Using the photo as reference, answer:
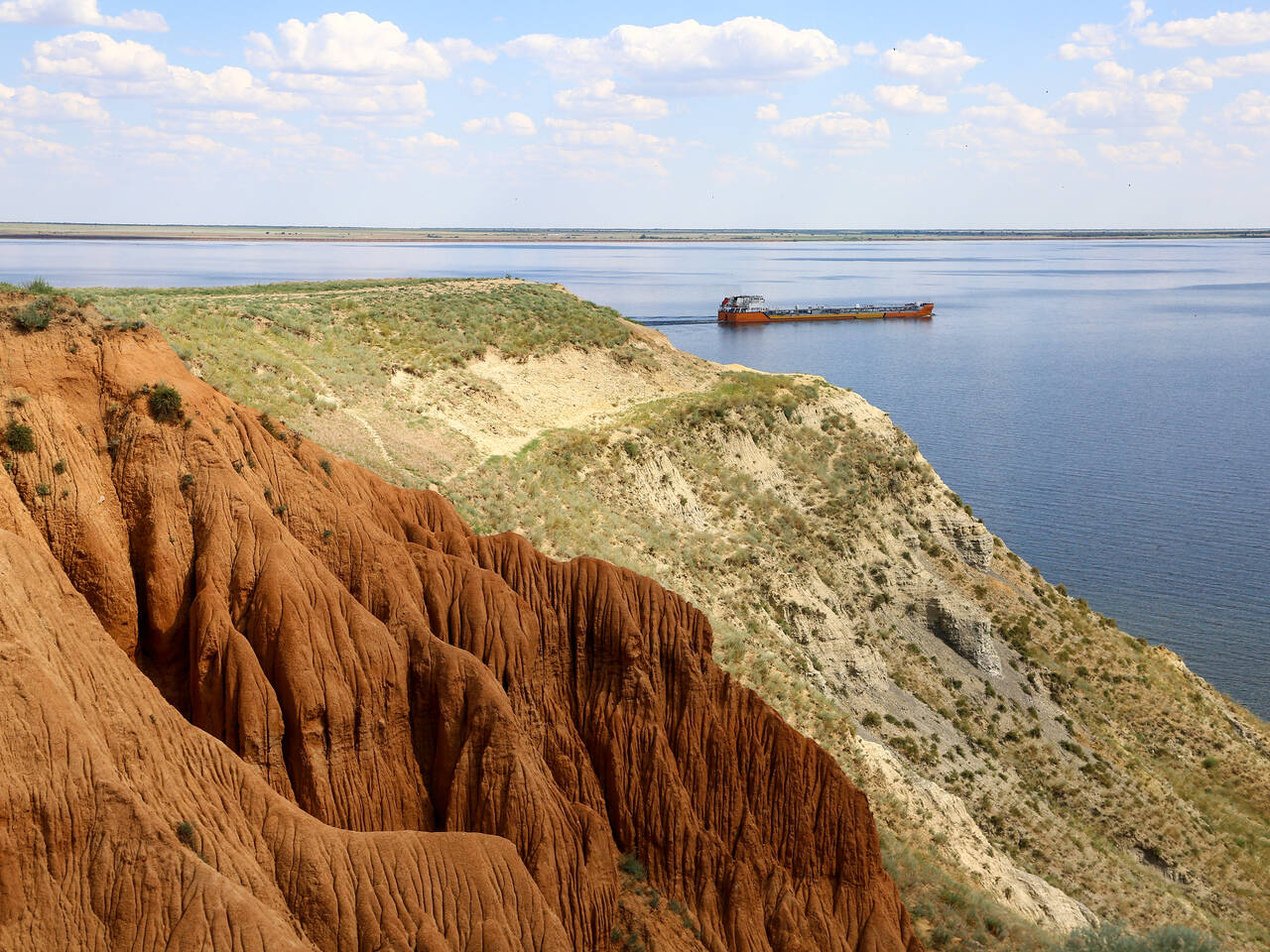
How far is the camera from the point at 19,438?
17.1 m

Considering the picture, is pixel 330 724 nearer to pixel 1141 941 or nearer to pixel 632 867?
pixel 632 867

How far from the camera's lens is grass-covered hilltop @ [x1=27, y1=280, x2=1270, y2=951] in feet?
105

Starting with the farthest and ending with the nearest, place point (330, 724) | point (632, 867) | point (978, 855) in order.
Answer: point (978, 855) → point (632, 867) → point (330, 724)

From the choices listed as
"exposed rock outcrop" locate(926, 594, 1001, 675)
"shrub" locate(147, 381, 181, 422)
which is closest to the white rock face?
"exposed rock outcrop" locate(926, 594, 1001, 675)

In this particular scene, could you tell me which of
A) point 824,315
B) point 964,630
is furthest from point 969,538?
point 824,315

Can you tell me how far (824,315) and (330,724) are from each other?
14786cm

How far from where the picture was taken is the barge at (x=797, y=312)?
145500 millimetres

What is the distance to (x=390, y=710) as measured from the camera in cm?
1914

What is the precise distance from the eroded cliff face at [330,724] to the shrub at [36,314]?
0.28m

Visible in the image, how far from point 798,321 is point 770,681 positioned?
425 feet

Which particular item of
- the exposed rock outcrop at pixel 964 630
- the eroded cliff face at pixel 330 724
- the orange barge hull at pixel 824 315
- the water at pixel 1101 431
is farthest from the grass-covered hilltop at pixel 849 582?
the orange barge hull at pixel 824 315

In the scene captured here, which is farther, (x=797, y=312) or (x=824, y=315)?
(x=824, y=315)

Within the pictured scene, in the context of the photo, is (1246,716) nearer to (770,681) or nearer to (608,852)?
(770,681)

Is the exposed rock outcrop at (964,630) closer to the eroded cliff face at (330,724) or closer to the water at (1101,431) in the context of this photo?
the water at (1101,431)
